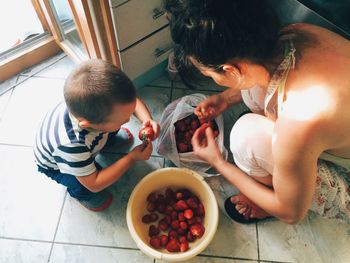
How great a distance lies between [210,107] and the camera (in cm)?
104

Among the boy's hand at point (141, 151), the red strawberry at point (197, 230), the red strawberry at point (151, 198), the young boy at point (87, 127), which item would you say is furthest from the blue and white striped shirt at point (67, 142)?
the red strawberry at point (197, 230)

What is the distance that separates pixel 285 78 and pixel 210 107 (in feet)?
1.30

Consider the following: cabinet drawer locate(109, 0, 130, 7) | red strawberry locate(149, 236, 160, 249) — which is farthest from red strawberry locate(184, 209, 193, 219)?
cabinet drawer locate(109, 0, 130, 7)

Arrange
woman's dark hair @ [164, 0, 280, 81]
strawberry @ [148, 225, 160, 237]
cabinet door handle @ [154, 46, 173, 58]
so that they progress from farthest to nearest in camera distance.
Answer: cabinet door handle @ [154, 46, 173, 58]
strawberry @ [148, 225, 160, 237]
woman's dark hair @ [164, 0, 280, 81]

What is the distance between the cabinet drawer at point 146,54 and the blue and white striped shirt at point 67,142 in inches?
11.3

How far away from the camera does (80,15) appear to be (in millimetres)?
948

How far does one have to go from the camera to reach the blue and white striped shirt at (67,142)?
82cm

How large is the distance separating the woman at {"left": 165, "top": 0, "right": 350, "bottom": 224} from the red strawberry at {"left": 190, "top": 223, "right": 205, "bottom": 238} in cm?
20

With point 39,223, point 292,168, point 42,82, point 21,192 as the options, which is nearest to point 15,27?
point 42,82

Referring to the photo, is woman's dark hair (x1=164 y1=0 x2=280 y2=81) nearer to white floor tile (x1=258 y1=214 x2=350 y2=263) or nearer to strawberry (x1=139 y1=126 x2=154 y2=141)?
strawberry (x1=139 y1=126 x2=154 y2=141)

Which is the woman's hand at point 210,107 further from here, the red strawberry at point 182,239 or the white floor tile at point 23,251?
the white floor tile at point 23,251

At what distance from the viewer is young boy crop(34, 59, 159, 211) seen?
733 millimetres

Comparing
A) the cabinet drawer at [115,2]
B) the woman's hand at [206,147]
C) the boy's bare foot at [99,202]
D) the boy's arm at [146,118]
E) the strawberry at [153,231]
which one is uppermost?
the cabinet drawer at [115,2]

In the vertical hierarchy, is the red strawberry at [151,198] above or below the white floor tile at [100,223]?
above
